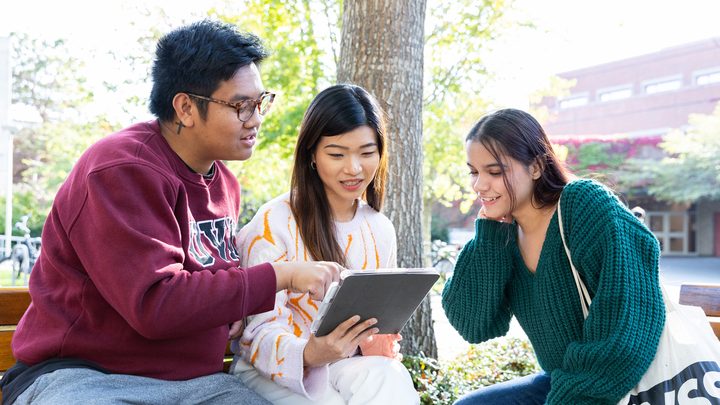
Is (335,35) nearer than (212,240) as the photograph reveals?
No

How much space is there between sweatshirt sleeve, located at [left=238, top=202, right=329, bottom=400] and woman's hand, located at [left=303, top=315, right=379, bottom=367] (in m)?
0.05

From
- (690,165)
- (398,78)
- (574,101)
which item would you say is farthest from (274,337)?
(574,101)

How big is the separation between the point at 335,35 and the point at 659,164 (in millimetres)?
21203

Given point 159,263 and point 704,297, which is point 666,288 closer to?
point 704,297

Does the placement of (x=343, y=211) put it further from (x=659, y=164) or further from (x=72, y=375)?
(x=659, y=164)

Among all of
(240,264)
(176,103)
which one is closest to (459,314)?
(240,264)

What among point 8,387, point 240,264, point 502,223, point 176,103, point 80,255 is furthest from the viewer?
point 502,223

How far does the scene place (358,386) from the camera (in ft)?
7.81

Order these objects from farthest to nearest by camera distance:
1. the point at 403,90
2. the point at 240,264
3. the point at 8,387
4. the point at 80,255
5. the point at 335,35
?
the point at 335,35
the point at 403,90
the point at 240,264
the point at 8,387
the point at 80,255

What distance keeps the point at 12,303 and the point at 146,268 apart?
1120 millimetres

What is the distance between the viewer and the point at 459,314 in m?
2.83

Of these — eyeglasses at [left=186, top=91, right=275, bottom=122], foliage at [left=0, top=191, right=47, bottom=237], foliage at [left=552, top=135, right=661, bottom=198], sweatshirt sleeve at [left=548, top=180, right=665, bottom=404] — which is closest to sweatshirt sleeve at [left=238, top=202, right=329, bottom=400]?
eyeglasses at [left=186, top=91, right=275, bottom=122]

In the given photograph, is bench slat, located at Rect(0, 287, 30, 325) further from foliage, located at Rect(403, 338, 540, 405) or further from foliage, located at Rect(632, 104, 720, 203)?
foliage, located at Rect(632, 104, 720, 203)

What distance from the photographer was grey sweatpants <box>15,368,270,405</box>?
6.32ft
